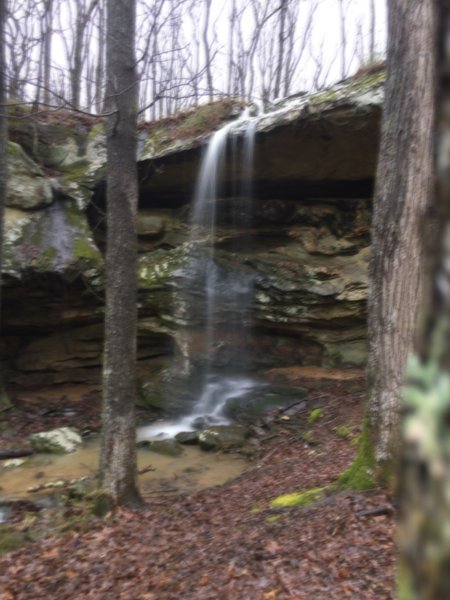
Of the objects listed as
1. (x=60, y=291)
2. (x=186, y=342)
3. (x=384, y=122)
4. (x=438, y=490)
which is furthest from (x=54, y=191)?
(x=438, y=490)

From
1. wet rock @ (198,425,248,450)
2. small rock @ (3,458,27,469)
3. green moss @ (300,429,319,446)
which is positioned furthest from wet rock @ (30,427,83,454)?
green moss @ (300,429,319,446)

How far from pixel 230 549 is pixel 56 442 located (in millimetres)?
6180

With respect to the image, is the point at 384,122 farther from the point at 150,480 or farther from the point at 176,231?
the point at 176,231

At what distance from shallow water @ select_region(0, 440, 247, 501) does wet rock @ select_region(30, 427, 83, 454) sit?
0.15 m

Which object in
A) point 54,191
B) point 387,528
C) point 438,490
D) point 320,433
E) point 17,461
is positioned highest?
point 54,191

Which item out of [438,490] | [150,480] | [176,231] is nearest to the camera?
[438,490]

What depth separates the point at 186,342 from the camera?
43.3 feet

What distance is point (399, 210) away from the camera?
4.73 m

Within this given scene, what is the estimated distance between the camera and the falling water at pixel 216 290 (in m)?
12.8

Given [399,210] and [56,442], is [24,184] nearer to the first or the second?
[56,442]

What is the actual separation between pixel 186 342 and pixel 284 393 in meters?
3.08

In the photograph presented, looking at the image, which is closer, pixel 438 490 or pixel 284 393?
pixel 438 490

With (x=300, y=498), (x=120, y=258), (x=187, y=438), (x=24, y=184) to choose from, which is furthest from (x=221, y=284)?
(x=300, y=498)

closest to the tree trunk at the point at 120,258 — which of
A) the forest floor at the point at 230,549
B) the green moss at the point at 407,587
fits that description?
the forest floor at the point at 230,549
